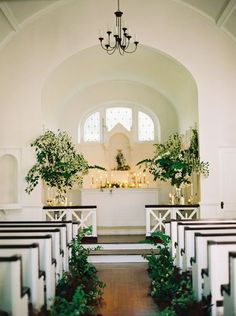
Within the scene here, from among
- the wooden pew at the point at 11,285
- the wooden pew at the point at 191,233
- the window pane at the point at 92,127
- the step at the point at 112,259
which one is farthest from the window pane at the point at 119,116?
the wooden pew at the point at 11,285

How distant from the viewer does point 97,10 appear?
10.5m

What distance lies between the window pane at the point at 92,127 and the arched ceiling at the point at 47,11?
16.1 feet

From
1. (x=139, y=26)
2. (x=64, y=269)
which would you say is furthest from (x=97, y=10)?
(x=64, y=269)

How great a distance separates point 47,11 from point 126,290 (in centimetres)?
674

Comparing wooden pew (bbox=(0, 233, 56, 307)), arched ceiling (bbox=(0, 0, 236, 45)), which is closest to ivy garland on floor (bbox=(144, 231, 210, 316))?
wooden pew (bbox=(0, 233, 56, 307))

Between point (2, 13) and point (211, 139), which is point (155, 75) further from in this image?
point (2, 13)

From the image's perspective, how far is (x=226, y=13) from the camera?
9.72m

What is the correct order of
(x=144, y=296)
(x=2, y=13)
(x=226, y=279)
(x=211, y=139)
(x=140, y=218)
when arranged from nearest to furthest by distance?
(x=226, y=279), (x=144, y=296), (x=2, y=13), (x=211, y=139), (x=140, y=218)

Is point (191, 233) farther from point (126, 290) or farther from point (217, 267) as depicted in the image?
point (126, 290)

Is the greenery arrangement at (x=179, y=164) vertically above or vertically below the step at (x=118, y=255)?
above

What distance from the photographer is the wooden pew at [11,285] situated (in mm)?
4051

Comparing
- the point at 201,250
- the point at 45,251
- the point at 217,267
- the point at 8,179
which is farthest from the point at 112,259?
the point at 217,267

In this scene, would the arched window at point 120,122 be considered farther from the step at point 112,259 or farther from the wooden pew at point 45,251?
the wooden pew at point 45,251

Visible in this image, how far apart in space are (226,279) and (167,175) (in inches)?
224
